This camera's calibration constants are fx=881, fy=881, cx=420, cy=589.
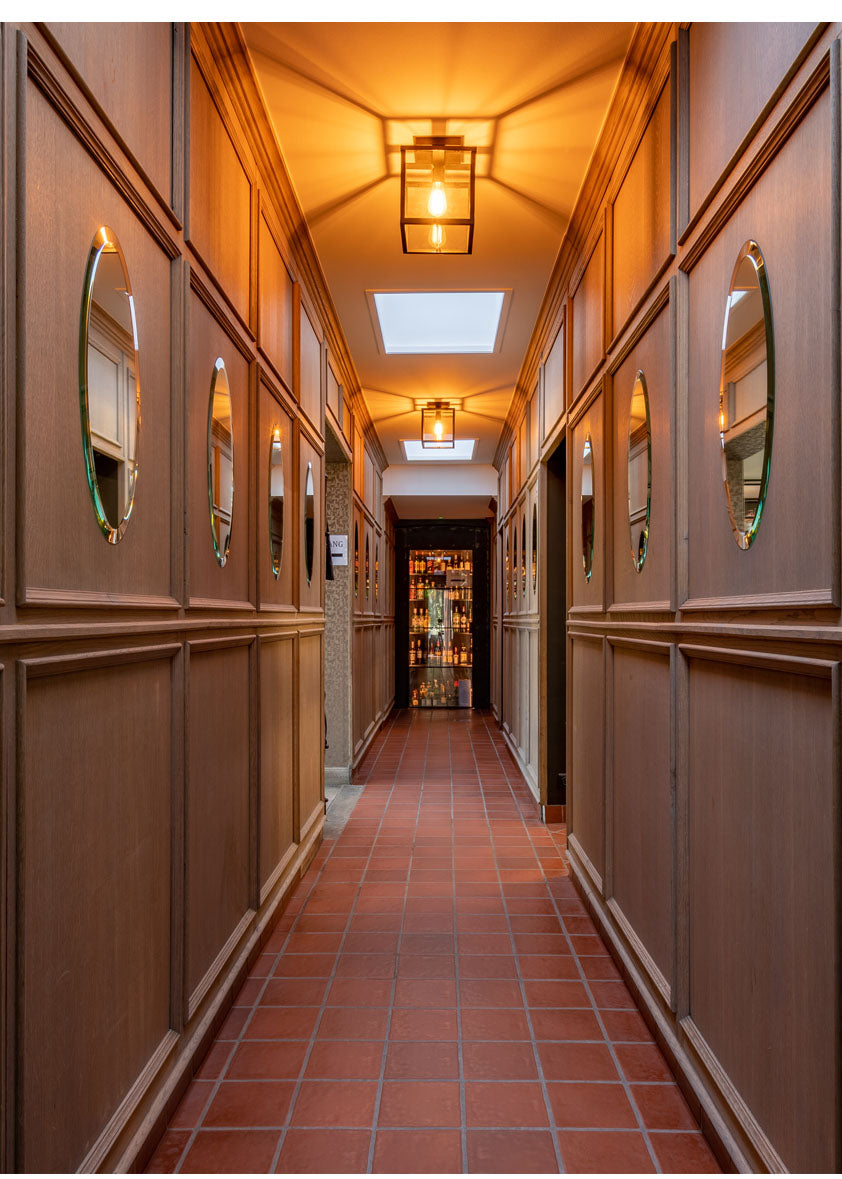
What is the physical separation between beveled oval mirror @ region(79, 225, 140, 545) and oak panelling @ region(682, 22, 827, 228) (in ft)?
4.54

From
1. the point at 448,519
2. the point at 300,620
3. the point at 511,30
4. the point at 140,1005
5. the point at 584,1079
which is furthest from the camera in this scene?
the point at 448,519

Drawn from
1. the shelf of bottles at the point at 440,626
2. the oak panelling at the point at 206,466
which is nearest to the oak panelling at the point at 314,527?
the oak panelling at the point at 206,466

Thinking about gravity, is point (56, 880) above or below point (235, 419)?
below

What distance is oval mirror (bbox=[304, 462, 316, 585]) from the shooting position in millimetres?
4676

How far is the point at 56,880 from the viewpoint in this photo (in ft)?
5.19

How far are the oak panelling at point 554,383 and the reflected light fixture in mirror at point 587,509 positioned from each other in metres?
0.86

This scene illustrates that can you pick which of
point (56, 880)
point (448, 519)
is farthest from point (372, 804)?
point (448, 519)

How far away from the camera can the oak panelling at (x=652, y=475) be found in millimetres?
2607

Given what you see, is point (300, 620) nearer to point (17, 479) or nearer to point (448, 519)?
point (17, 479)

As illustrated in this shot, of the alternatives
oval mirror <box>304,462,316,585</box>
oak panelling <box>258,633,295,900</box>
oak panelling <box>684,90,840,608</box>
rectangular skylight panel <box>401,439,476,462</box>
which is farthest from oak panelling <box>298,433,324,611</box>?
rectangular skylight panel <box>401,439,476,462</box>

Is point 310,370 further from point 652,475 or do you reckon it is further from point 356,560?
point 356,560

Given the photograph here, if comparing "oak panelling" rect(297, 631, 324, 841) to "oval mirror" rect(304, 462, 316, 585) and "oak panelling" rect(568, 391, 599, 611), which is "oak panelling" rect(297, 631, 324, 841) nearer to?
"oval mirror" rect(304, 462, 316, 585)

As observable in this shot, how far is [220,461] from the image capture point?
9.30 feet

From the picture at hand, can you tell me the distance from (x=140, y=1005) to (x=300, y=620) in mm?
2518
